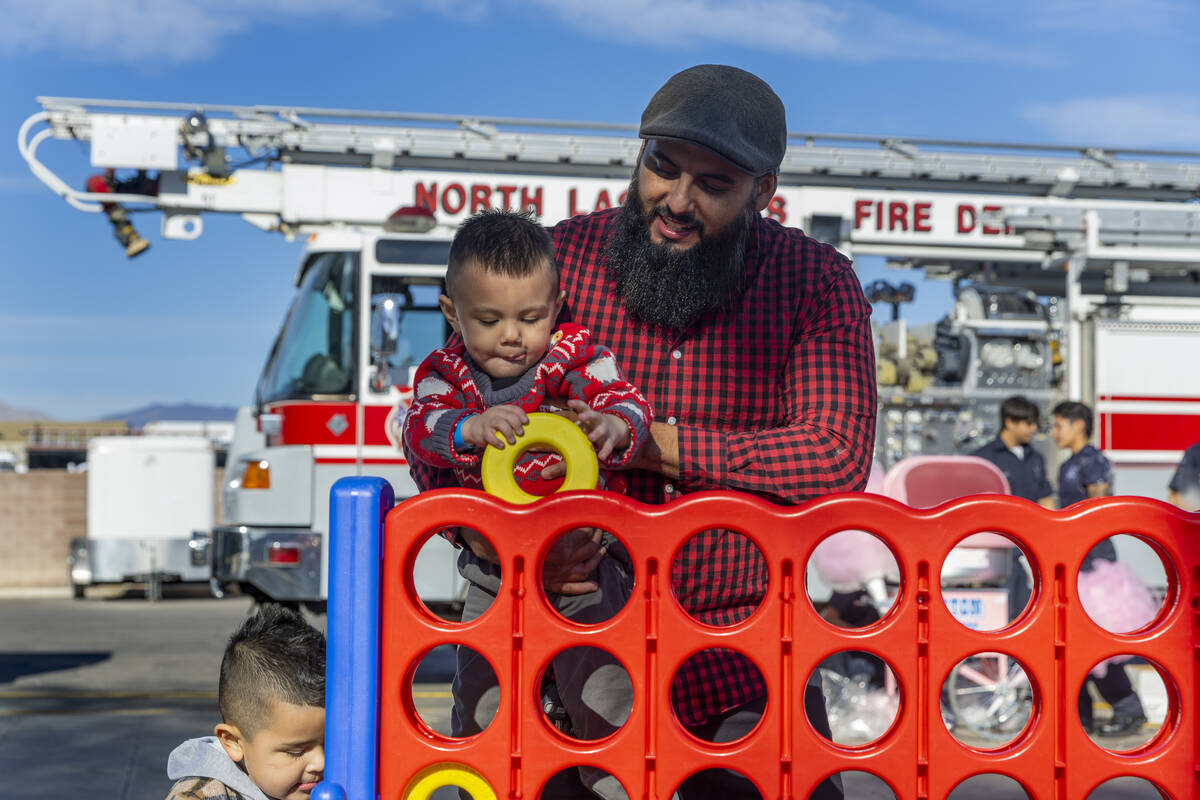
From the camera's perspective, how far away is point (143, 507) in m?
13.8

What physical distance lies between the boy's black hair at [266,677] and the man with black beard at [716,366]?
0.32 metres

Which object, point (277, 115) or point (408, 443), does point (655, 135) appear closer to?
point (408, 443)

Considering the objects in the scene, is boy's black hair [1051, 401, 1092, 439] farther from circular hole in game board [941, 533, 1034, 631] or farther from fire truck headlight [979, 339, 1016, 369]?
fire truck headlight [979, 339, 1016, 369]

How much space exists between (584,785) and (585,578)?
1.17 ft

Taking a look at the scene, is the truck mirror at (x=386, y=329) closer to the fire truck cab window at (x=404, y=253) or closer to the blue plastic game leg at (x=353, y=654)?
the fire truck cab window at (x=404, y=253)

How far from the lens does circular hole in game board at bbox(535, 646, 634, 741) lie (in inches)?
81.1

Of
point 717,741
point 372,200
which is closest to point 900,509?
point 717,741

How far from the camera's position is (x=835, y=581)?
22.4 ft

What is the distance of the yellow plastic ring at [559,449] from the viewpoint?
6.54 feet

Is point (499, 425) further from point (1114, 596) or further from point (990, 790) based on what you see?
point (1114, 596)

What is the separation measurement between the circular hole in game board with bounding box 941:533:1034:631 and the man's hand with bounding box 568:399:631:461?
4986 mm

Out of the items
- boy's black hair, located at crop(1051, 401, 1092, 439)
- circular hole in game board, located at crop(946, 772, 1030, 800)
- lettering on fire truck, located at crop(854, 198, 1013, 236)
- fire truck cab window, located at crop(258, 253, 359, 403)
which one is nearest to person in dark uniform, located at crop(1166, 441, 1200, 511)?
boy's black hair, located at crop(1051, 401, 1092, 439)

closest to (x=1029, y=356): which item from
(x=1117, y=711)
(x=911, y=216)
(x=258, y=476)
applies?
(x=911, y=216)

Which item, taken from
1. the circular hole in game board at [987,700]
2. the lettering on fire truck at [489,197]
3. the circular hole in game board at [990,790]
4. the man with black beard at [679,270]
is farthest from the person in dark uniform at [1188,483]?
the man with black beard at [679,270]
